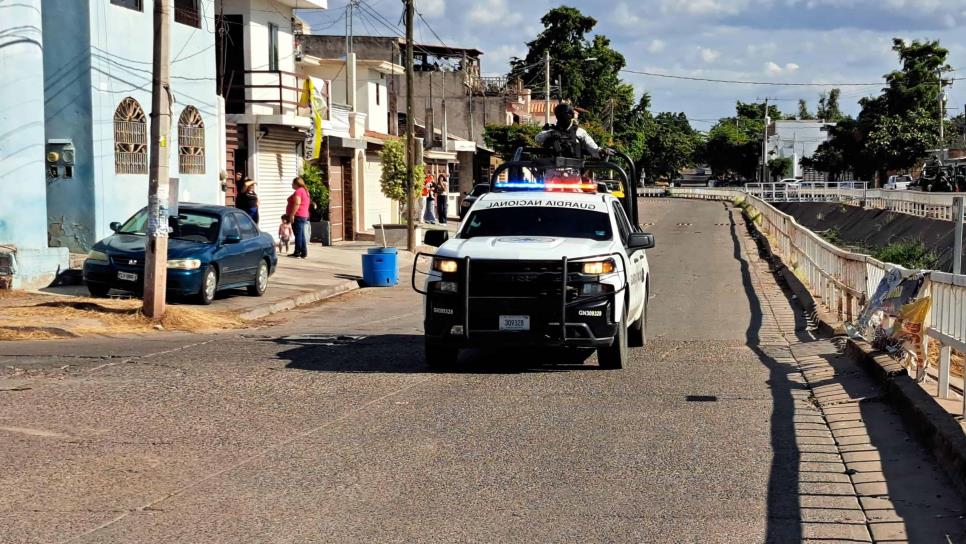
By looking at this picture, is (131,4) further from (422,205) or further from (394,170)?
(422,205)

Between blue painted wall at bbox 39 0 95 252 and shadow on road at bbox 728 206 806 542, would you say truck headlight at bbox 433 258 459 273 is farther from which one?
blue painted wall at bbox 39 0 95 252

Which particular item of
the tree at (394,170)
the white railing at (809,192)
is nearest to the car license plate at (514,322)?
the tree at (394,170)

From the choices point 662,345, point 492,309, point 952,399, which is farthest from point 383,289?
point 952,399

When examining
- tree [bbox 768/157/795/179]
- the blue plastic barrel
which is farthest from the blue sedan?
tree [bbox 768/157/795/179]

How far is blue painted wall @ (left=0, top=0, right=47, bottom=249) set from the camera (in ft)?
61.1

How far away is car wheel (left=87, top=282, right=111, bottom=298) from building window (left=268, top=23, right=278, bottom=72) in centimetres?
1536

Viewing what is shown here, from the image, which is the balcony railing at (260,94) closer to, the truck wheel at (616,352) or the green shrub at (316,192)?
the green shrub at (316,192)

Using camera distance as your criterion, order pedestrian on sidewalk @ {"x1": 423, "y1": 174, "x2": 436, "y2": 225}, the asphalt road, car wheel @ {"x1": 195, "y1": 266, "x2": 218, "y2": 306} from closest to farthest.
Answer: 1. the asphalt road
2. car wheel @ {"x1": 195, "y1": 266, "x2": 218, "y2": 306}
3. pedestrian on sidewalk @ {"x1": 423, "y1": 174, "x2": 436, "y2": 225}

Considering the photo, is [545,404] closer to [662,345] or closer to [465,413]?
[465,413]

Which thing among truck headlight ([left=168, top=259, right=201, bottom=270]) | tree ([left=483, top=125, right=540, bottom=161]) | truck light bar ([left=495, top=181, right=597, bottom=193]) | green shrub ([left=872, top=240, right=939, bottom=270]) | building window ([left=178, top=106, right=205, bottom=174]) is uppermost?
tree ([left=483, top=125, right=540, bottom=161])

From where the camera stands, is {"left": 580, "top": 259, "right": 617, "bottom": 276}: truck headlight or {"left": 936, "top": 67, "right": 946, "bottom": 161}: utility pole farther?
{"left": 936, "top": 67, "right": 946, "bottom": 161}: utility pole

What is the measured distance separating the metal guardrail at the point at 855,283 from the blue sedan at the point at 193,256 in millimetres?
9184

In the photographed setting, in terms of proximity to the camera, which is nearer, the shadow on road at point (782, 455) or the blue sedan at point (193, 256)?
the shadow on road at point (782, 455)

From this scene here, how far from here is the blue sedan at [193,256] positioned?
1777 cm
